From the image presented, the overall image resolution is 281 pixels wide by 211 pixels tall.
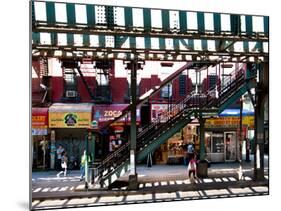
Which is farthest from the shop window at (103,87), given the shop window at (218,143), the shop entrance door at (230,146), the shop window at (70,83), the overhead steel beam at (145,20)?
the shop entrance door at (230,146)

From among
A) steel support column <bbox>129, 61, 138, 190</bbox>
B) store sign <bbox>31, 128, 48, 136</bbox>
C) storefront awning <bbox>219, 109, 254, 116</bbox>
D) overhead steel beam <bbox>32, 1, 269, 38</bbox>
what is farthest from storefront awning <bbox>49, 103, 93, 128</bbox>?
storefront awning <bbox>219, 109, 254, 116</bbox>

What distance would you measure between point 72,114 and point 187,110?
2.91 meters

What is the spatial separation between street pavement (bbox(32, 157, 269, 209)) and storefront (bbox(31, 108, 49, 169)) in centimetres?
24

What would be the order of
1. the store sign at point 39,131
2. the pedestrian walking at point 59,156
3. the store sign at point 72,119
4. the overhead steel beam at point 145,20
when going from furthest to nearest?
the store sign at point 72,119 → the pedestrian walking at point 59,156 → the store sign at point 39,131 → the overhead steel beam at point 145,20

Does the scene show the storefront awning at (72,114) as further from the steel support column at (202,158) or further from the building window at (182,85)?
the steel support column at (202,158)

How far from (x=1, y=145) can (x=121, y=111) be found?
323 cm

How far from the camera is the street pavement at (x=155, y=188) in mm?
7363

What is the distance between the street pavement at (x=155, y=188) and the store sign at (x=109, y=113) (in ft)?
4.14

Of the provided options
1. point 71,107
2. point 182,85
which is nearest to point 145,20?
point 182,85

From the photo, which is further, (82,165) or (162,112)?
(162,112)

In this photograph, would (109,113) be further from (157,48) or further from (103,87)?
(157,48)

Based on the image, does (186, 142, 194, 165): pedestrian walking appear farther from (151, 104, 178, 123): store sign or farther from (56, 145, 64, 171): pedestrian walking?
(56, 145, 64, 171): pedestrian walking

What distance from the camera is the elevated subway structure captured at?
719 centimetres

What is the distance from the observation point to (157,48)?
26.2 feet
